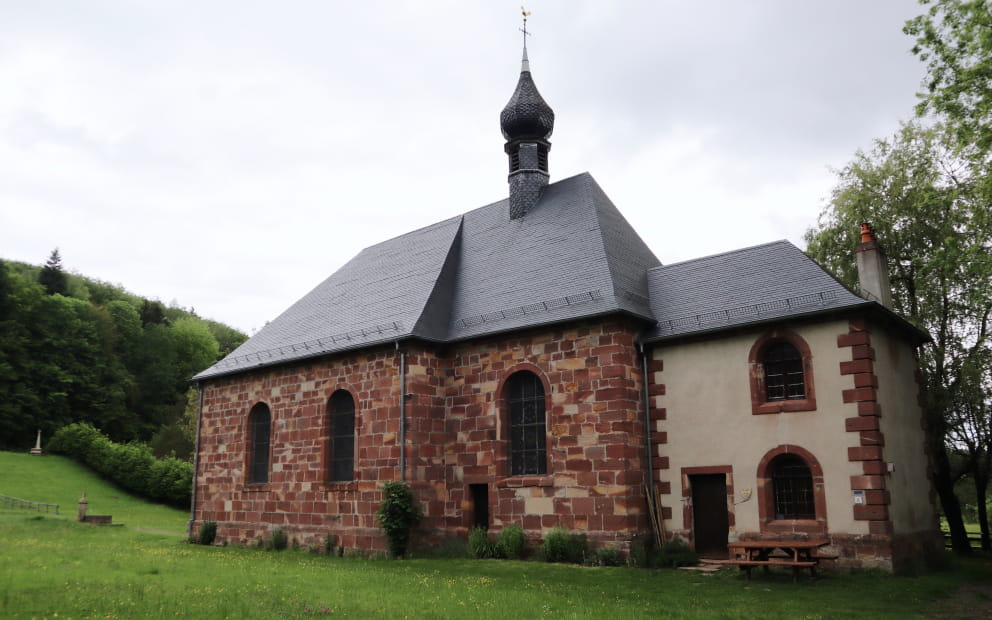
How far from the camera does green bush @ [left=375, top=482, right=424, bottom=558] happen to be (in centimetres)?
1731

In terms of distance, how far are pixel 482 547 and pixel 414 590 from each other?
17.7 feet

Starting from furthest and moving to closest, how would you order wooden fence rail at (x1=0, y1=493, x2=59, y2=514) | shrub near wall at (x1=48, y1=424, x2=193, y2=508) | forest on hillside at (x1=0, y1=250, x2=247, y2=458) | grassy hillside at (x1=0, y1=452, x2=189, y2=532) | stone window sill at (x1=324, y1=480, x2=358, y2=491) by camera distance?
forest on hillside at (x1=0, y1=250, x2=247, y2=458), shrub near wall at (x1=48, y1=424, x2=193, y2=508), grassy hillside at (x1=0, y1=452, x2=189, y2=532), wooden fence rail at (x1=0, y1=493, x2=59, y2=514), stone window sill at (x1=324, y1=480, x2=358, y2=491)

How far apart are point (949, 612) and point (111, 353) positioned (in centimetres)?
6424

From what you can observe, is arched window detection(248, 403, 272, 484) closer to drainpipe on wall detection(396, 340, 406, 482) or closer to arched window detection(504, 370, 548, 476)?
drainpipe on wall detection(396, 340, 406, 482)

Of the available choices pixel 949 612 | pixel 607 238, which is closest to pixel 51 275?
pixel 607 238

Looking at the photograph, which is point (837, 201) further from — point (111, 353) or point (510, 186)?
point (111, 353)

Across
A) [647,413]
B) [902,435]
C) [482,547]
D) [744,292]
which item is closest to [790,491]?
[902,435]

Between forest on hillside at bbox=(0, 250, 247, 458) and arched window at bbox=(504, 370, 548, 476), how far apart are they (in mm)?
34081

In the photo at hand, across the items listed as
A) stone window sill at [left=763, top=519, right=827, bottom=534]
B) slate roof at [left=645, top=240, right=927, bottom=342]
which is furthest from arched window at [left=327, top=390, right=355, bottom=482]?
stone window sill at [left=763, top=519, right=827, bottom=534]

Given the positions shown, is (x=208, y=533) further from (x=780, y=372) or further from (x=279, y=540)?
(x=780, y=372)

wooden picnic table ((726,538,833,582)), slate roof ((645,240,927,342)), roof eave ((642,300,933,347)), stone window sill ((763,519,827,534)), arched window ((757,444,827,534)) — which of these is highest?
slate roof ((645,240,927,342))

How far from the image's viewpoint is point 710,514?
51.5ft

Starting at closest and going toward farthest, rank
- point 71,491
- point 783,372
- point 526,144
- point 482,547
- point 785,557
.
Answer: point 785,557 → point 783,372 → point 482,547 → point 526,144 → point 71,491

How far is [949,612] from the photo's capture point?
10734mm
